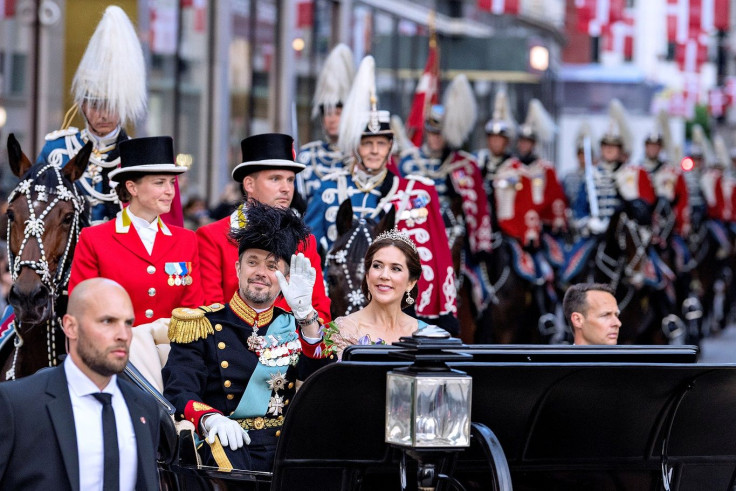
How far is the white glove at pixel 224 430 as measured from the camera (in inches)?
237

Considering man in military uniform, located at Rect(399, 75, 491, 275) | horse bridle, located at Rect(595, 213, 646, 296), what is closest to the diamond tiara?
man in military uniform, located at Rect(399, 75, 491, 275)

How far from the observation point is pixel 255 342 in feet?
21.4

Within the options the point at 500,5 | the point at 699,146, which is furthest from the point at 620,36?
the point at 500,5

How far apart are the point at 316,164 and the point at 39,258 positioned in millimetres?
3697

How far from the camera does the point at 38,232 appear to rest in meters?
7.93

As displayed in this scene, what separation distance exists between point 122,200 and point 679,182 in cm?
1432

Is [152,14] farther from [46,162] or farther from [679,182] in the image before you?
[46,162]

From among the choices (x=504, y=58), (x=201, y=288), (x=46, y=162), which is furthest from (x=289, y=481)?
(x=504, y=58)

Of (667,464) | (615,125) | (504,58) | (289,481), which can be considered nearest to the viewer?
(289,481)

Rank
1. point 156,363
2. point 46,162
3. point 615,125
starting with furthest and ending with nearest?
point 615,125 < point 46,162 < point 156,363

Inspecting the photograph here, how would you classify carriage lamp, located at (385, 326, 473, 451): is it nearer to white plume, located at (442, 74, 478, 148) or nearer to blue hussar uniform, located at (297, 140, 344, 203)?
blue hussar uniform, located at (297, 140, 344, 203)

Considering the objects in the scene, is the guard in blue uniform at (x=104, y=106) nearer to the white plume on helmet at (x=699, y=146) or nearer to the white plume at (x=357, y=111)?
the white plume at (x=357, y=111)

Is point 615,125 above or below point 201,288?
above

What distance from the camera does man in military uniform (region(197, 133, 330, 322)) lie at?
25.9 feet
